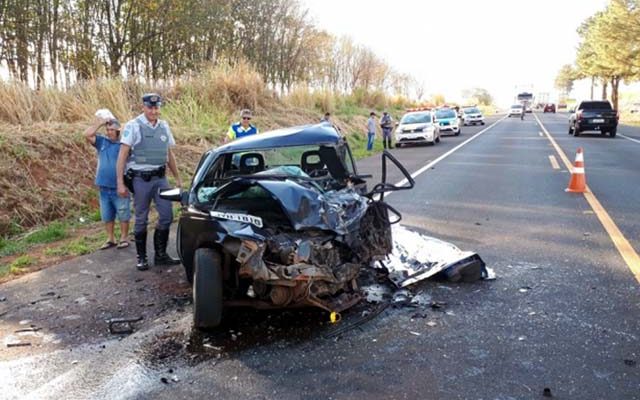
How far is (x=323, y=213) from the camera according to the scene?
13.6ft

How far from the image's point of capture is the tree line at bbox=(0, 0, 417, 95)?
14587 millimetres

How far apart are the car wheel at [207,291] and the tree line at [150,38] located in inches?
406

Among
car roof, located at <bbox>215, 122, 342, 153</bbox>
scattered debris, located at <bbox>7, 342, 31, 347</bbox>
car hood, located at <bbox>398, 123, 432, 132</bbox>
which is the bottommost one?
scattered debris, located at <bbox>7, 342, 31, 347</bbox>

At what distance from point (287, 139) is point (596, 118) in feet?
79.5

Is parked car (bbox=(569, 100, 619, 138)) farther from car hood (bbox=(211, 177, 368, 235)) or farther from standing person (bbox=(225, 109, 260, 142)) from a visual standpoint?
car hood (bbox=(211, 177, 368, 235))

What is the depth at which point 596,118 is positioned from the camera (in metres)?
25.3

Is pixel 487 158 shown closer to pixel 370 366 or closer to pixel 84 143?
pixel 84 143

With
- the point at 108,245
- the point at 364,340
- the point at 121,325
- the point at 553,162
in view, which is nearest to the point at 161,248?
the point at 108,245

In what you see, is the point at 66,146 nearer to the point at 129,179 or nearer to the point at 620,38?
the point at 129,179

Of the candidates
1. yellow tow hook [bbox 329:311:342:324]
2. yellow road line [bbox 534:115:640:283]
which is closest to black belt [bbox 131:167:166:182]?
yellow tow hook [bbox 329:311:342:324]

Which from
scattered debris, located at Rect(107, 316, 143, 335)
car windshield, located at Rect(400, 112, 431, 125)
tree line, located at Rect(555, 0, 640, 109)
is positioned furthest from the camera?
tree line, located at Rect(555, 0, 640, 109)

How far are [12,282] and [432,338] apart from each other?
4.51 m

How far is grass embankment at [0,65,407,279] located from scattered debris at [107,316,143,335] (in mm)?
2473

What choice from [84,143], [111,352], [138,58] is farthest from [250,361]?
[138,58]
